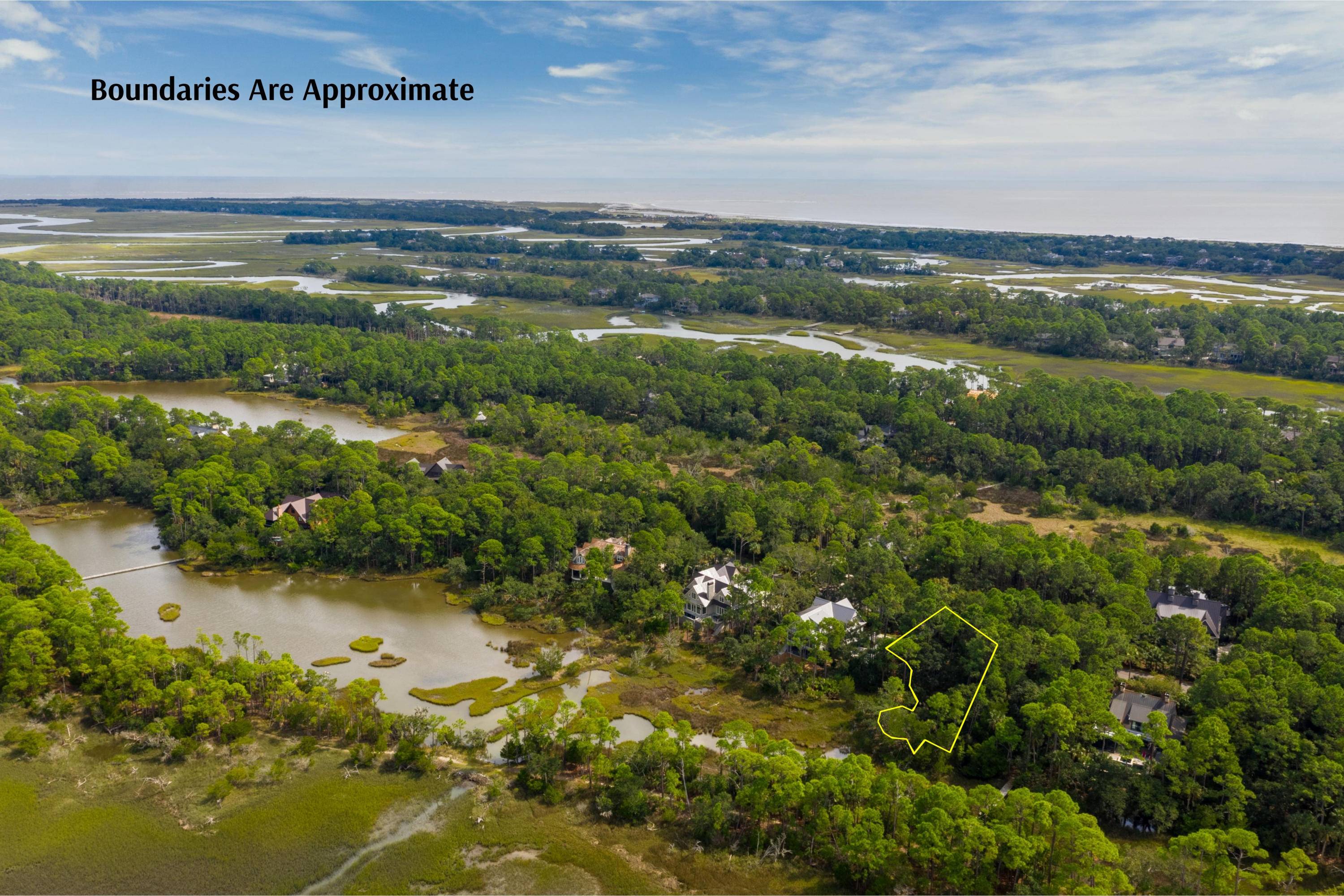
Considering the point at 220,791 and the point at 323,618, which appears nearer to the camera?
the point at 220,791

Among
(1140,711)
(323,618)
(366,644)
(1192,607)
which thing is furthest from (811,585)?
(323,618)

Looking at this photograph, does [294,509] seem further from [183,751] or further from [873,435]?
[873,435]

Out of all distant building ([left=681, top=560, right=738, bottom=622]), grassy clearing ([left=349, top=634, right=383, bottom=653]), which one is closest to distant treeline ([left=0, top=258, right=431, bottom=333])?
grassy clearing ([left=349, top=634, right=383, bottom=653])

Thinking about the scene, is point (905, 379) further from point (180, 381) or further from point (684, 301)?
point (180, 381)

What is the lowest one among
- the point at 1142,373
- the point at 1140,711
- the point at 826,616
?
the point at 1140,711

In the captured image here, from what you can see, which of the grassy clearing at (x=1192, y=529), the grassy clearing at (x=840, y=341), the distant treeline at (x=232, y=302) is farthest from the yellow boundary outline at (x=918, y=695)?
the distant treeline at (x=232, y=302)

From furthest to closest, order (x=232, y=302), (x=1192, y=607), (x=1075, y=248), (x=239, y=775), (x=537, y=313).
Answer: (x=1075, y=248) → (x=537, y=313) → (x=232, y=302) → (x=1192, y=607) → (x=239, y=775)
